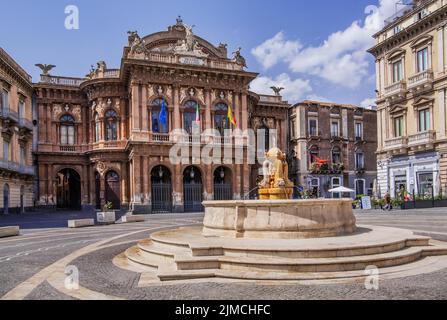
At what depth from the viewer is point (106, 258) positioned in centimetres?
1088

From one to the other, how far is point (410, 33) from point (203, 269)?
3043 centimetres

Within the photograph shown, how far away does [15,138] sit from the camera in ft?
110

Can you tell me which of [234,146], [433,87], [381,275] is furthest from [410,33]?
[381,275]

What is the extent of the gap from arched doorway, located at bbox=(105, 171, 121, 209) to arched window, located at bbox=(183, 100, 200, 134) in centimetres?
811

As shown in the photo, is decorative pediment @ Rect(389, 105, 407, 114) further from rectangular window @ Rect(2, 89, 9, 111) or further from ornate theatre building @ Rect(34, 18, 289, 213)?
rectangular window @ Rect(2, 89, 9, 111)

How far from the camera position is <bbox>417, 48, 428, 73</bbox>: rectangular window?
30.2 metres

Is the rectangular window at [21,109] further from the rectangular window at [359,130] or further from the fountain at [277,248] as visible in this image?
the rectangular window at [359,130]

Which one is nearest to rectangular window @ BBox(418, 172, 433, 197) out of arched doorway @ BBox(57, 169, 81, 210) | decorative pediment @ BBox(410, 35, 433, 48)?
decorative pediment @ BBox(410, 35, 433, 48)

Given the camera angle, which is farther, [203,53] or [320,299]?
[203,53]

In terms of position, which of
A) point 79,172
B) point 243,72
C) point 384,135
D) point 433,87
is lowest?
point 79,172

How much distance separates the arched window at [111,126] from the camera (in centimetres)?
3616

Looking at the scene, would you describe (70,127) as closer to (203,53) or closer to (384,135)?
(203,53)

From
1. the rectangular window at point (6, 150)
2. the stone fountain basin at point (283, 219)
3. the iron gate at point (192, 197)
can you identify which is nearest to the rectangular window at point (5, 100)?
the rectangular window at point (6, 150)

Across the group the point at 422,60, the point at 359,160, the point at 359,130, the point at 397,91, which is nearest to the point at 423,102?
the point at 397,91
